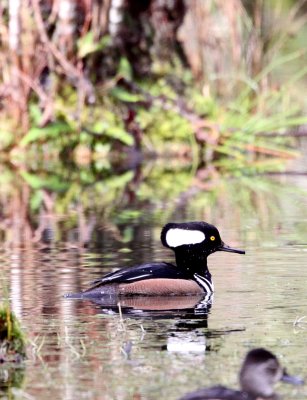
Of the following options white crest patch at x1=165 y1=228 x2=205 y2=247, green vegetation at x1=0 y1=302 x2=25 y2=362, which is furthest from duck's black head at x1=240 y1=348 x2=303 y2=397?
white crest patch at x1=165 y1=228 x2=205 y2=247

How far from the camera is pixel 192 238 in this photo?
10859mm

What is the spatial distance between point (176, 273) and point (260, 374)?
4.05 m

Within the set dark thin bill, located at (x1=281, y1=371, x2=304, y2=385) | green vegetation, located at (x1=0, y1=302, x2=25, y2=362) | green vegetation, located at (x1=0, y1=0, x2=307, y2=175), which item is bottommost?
dark thin bill, located at (x1=281, y1=371, x2=304, y2=385)

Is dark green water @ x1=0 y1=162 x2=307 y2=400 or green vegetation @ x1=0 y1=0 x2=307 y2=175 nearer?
dark green water @ x1=0 y1=162 x2=307 y2=400

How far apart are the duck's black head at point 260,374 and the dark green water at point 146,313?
245 mm

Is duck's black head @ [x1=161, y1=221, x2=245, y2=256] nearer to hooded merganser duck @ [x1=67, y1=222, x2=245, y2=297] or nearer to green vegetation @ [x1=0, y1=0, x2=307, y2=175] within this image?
hooded merganser duck @ [x1=67, y1=222, x2=245, y2=297]

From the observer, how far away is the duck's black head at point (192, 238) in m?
10.7

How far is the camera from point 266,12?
27.7 metres

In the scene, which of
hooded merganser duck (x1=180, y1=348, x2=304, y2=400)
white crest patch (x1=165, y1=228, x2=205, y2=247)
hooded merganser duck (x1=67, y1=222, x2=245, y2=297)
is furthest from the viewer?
white crest patch (x1=165, y1=228, x2=205, y2=247)

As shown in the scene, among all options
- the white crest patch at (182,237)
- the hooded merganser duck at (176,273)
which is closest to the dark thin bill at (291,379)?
the hooded merganser duck at (176,273)

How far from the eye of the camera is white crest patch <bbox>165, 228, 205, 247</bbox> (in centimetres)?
1072

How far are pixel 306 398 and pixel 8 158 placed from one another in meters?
20.0

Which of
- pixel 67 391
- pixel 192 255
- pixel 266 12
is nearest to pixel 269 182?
pixel 266 12

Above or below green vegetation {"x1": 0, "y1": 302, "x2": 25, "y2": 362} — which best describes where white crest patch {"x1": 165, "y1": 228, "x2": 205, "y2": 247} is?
above
